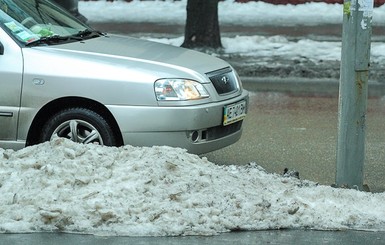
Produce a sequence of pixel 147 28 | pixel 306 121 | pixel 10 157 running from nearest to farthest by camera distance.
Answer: pixel 10 157 < pixel 306 121 < pixel 147 28

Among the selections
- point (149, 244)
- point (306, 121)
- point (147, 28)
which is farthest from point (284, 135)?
point (147, 28)

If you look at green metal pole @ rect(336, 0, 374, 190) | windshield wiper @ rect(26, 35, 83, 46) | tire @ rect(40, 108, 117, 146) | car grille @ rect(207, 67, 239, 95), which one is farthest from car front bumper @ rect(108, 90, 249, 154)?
green metal pole @ rect(336, 0, 374, 190)

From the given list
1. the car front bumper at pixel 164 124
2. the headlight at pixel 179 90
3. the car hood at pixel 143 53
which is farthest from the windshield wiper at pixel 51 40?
the headlight at pixel 179 90

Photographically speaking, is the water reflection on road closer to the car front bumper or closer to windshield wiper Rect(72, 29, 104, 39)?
the car front bumper

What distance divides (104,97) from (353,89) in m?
1.87

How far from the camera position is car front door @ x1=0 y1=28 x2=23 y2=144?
24.2 ft

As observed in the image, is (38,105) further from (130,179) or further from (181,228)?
(181,228)

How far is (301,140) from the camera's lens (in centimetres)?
929

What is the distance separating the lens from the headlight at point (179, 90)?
23.9ft

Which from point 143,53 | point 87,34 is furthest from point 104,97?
point 87,34

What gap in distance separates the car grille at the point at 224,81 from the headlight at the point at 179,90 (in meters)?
0.22

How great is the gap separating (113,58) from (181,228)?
2020 millimetres

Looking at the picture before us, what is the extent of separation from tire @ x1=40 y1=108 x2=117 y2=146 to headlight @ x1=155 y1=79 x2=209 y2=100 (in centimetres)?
49

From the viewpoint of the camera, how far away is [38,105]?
7371 mm
